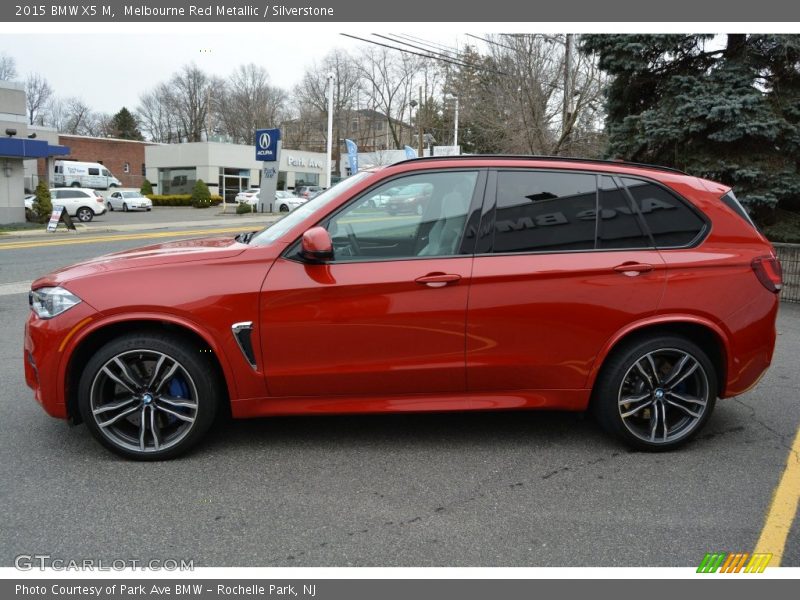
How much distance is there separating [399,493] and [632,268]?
1.94m

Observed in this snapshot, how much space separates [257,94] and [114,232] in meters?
59.4

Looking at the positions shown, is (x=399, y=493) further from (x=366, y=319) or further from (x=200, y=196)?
(x=200, y=196)

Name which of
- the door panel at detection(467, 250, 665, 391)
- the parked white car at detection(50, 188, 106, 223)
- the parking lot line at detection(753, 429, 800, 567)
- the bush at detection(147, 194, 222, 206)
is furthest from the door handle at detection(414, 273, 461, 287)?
the bush at detection(147, 194, 222, 206)

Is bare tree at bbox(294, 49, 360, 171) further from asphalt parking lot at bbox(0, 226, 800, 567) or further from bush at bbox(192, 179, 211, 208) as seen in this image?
asphalt parking lot at bbox(0, 226, 800, 567)

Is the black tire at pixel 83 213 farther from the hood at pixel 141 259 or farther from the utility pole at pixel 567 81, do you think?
the hood at pixel 141 259

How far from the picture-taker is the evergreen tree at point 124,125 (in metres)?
93.8

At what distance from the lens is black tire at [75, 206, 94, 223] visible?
31.8 meters

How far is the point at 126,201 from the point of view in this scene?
1642 inches

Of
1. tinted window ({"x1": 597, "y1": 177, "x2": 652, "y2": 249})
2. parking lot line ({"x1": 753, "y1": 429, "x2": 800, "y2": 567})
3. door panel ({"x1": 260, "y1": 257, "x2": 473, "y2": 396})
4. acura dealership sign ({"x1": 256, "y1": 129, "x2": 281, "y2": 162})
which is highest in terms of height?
acura dealership sign ({"x1": 256, "y1": 129, "x2": 281, "y2": 162})

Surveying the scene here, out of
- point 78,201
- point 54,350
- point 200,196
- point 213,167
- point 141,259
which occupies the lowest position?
point 54,350

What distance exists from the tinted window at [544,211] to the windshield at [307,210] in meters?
0.90

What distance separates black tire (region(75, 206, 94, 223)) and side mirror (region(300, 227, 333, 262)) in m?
32.3

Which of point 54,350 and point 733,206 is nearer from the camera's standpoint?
point 54,350

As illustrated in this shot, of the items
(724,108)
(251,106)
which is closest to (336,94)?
(251,106)
